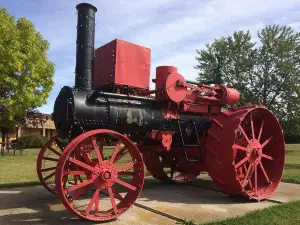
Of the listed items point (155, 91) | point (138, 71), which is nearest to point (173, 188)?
point (155, 91)

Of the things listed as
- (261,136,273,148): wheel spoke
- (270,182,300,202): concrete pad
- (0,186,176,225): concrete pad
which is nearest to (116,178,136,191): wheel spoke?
(0,186,176,225): concrete pad

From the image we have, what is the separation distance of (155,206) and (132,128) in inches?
63.6

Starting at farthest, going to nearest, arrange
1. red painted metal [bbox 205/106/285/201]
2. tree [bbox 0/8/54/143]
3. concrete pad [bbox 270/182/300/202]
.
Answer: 1. tree [bbox 0/8/54/143]
2. concrete pad [bbox 270/182/300/202]
3. red painted metal [bbox 205/106/285/201]

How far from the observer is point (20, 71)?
18.8 meters

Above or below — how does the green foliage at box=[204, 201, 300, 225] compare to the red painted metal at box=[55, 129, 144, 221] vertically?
below

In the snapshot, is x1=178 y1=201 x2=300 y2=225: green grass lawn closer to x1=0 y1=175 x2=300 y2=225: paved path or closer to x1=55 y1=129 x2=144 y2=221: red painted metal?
x1=0 y1=175 x2=300 y2=225: paved path

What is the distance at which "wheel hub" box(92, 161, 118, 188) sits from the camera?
525 cm

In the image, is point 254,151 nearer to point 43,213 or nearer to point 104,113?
point 104,113

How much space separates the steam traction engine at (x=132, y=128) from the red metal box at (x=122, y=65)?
0.02 m

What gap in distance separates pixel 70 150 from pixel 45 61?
1745 cm

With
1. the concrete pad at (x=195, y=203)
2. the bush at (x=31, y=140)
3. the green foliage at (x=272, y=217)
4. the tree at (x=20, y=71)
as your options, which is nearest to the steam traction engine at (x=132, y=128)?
the concrete pad at (x=195, y=203)

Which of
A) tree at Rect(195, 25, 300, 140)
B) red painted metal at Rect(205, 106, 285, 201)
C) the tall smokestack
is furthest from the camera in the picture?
tree at Rect(195, 25, 300, 140)

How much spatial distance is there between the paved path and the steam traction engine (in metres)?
0.29

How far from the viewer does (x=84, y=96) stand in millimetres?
5812
